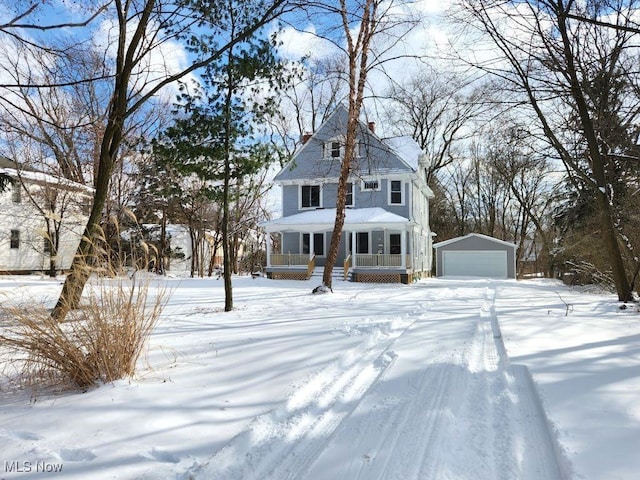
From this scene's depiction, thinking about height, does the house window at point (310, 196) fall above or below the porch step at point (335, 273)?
above

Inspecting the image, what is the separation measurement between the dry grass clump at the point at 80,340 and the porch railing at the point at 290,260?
17632mm

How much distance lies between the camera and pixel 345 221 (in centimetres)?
2009

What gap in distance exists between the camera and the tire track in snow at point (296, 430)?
2.39 meters

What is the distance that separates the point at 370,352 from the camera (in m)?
4.96

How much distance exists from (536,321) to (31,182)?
80.3 ft

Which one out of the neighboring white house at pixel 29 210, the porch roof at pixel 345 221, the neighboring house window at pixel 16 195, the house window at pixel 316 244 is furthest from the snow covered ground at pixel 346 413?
the neighboring house window at pixel 16 195

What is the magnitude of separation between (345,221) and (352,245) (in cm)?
135

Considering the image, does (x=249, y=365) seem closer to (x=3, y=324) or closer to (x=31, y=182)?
(x=3, y=324)

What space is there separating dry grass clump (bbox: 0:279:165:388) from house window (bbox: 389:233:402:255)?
62.3 feet

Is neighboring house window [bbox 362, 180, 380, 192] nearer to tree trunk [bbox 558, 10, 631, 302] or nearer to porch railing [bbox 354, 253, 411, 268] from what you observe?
porch railing [bbox 354, 253, 411, 268]

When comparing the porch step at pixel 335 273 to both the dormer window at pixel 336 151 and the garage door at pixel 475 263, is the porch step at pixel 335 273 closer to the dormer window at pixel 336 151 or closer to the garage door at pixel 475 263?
the dormer window at pixel 336 151

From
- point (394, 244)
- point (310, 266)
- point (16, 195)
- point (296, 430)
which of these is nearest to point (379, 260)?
point (394, 244)

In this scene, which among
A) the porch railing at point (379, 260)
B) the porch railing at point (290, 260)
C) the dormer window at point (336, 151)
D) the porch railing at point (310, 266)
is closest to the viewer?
the porch railing at point (379, 260)

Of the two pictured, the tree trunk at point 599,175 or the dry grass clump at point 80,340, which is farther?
the tree trunk at point 599,175
